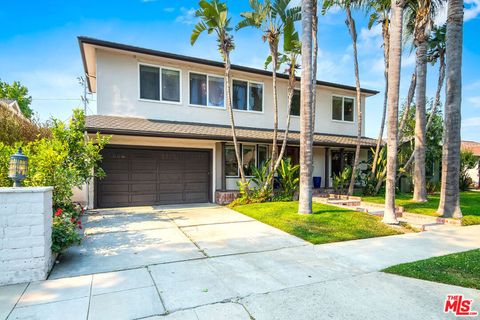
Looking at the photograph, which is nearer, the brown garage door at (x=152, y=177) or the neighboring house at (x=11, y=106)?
the brown garage door at (x=152, y=177)

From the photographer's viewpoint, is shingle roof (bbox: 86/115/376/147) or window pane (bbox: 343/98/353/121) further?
window pane (bbox: 343/98/353/121)

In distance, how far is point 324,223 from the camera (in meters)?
7.14

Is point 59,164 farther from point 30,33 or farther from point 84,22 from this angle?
point 30,33

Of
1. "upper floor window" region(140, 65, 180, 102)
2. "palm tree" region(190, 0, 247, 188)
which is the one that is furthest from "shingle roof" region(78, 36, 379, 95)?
"palm tree" region(190, 0, 247, 188)

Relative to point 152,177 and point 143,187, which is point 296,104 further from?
point 143,187

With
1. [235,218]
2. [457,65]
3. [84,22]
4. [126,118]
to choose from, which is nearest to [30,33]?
[84,22]

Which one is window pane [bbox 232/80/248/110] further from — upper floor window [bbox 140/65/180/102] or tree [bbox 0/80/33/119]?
tree [bbox 0/80/33/119]

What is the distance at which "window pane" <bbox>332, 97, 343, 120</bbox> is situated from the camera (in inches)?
593

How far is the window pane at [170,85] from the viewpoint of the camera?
11047 millimetres

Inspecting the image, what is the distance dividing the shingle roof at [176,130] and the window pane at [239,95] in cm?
116

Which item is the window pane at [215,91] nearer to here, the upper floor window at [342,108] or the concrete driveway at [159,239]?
the concrete driveway at [159,239]

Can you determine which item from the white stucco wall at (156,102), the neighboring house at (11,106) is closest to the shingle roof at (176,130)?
the white stucco wall at (156,102)

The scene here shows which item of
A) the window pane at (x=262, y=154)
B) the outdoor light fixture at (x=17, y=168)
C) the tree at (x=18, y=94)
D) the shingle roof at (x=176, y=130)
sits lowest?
→ the outdoor light fixture at (x=17, y=168)

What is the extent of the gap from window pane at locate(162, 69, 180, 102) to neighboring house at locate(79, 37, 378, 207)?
41 mm
